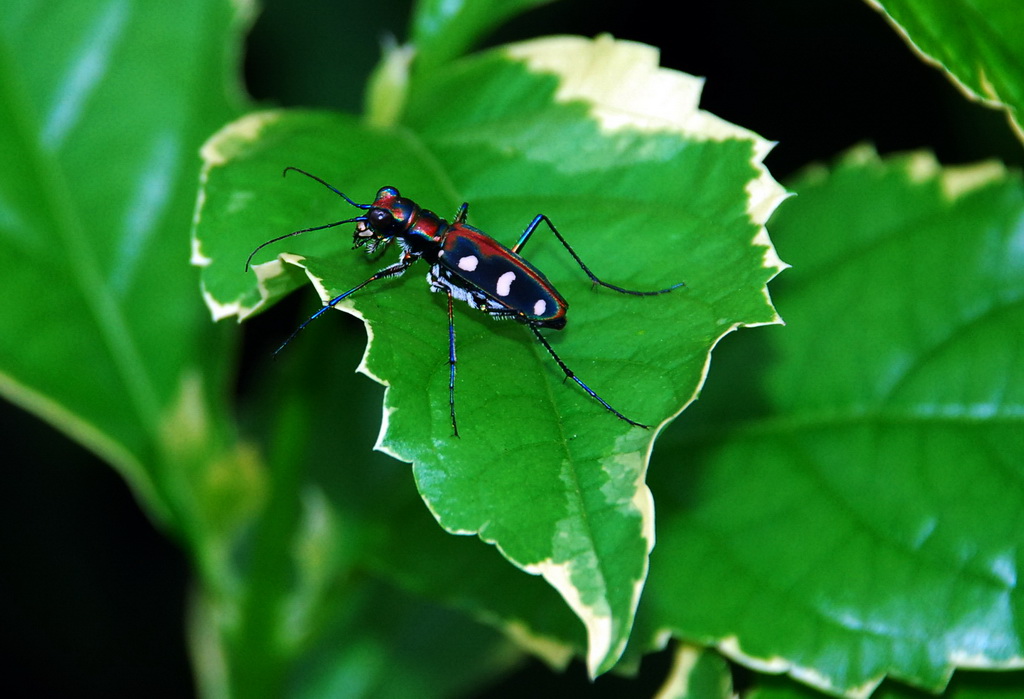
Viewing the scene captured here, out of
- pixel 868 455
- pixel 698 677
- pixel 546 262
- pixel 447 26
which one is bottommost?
pixel 698 677

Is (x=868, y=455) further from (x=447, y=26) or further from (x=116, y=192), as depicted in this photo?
(x=116, y=192)

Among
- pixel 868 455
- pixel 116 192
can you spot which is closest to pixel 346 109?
pixel 116 192

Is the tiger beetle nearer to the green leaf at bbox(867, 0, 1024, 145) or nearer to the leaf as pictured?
the leaf

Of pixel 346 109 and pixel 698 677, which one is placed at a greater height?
pixel 346 109

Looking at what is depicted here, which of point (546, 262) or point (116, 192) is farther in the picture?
point (116, 192)

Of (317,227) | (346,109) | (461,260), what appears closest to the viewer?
(317,227)

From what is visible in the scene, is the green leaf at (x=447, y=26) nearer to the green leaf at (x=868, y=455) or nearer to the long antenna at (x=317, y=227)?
the long antenna at (x=317, y=227)
